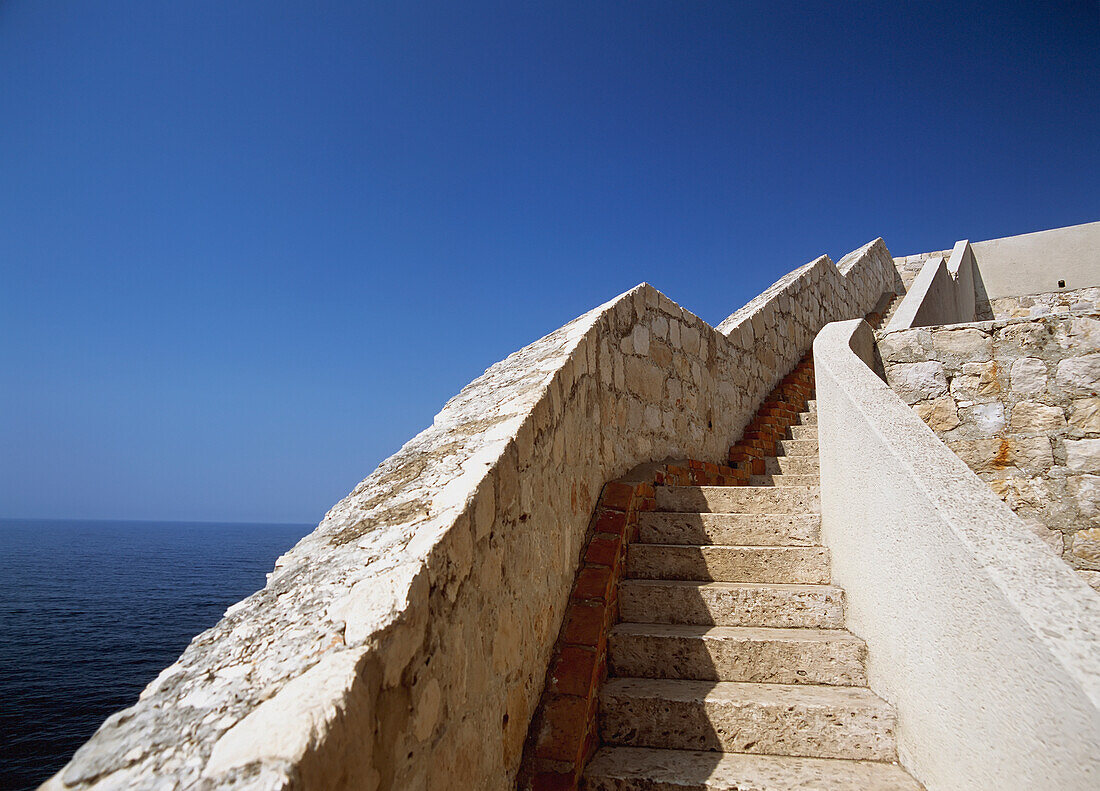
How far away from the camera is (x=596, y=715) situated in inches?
79.0

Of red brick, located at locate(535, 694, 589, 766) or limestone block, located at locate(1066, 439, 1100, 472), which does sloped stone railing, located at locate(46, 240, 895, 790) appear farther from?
A: limestone block, located at locate(1066, 439, 1100, 472)

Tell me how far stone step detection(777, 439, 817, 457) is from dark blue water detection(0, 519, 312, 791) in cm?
1119

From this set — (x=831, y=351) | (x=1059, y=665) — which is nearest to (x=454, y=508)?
(x=1059, y=665)

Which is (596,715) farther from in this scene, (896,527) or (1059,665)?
(1059,665)

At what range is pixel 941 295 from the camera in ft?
22.2

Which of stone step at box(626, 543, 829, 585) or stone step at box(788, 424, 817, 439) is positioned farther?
stone step at box(788, 424, 817, 439)

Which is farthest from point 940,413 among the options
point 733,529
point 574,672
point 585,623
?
point 574,672

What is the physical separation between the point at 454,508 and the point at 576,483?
1.09 metres

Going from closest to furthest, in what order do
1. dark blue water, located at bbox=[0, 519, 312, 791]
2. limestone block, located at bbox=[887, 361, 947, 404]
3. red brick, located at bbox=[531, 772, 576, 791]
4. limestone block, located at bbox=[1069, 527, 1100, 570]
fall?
red brick, located at bbox=[531, 772, 576, 791] < limestone block, located at bbox=[1069, 527, 1100, 570] < limestone block, located at bbox=[887, 361, 947, 404] < dark blue water, located at bbox=[0, 519, 312, 791]

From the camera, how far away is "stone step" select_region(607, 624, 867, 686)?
6.87ft

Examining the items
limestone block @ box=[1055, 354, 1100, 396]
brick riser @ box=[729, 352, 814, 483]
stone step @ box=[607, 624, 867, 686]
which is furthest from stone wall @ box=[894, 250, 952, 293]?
stone step @ box=[607, 624, 867, 686]

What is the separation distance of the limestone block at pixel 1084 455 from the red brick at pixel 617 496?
2214 millimetres

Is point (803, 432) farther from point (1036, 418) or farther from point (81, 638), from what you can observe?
point (81, 638)

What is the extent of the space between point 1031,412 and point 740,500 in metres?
1.62
